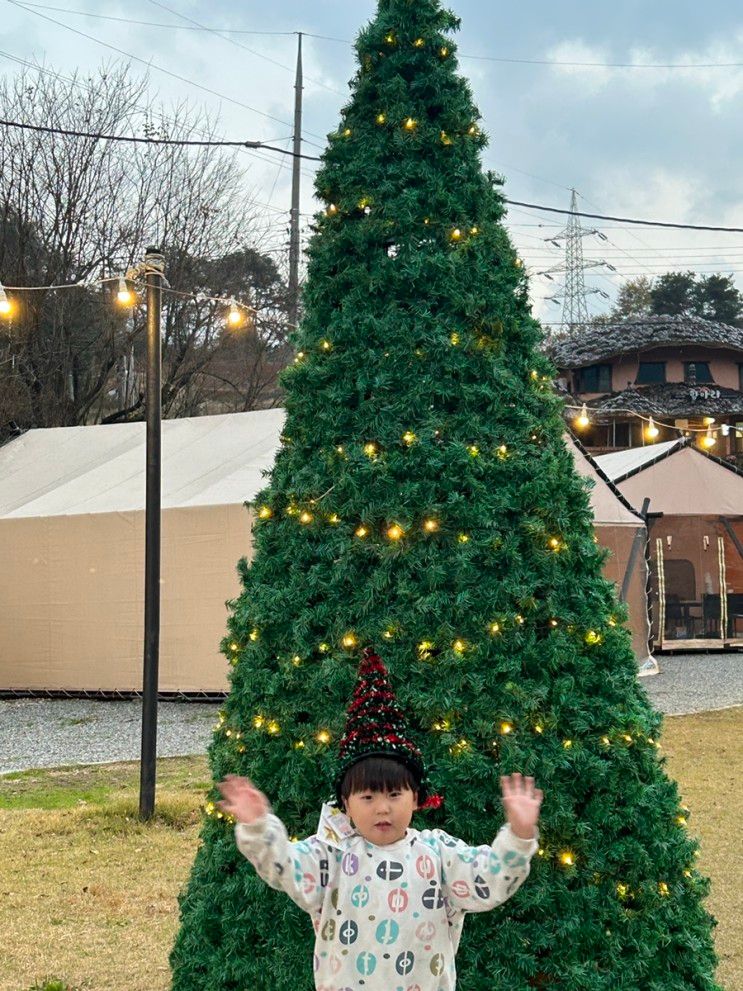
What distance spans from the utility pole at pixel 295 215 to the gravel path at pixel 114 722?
11.7m

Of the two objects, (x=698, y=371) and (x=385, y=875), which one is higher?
(x=698, y=371)

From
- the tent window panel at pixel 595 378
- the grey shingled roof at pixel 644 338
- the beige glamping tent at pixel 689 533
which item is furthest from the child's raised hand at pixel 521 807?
the tent window panel at pixel 595 378

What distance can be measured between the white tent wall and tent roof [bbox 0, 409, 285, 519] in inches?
10.4

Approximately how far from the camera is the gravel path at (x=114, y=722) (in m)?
10.4

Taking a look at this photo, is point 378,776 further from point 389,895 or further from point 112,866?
Result: point 112,866

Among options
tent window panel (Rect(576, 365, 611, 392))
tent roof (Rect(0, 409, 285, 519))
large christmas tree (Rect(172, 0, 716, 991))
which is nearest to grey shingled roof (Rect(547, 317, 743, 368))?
tent window panel (Rect(576, 365, 611, 392))

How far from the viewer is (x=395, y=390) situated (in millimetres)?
3326

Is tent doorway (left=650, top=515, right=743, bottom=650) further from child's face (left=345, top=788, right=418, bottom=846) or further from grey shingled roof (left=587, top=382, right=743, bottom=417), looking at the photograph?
grey shingled roof (left=587, top=382, right=743, bottom=417)

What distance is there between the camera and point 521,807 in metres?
2.33

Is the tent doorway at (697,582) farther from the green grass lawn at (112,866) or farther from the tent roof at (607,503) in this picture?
the green grass lawn at (112,866)

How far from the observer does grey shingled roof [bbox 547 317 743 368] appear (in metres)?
43.0

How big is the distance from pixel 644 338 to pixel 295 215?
23.0m

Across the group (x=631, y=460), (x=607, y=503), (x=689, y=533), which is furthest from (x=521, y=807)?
(x=689, y=533)

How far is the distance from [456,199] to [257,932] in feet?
Result: 7.83
